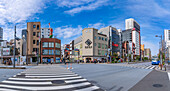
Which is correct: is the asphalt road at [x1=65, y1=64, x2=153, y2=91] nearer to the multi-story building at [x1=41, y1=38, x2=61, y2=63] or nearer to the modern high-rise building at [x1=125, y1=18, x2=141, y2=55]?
the multi-story building at [x1=41, y1=38, x2=61, y2=63]

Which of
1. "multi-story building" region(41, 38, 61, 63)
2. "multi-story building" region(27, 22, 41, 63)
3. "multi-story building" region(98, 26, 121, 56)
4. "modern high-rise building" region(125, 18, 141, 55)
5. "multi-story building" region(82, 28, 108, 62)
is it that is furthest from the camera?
"modern high-rise building" region(125, 18, 141, 55)

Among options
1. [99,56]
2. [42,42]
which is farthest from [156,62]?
[42,42]

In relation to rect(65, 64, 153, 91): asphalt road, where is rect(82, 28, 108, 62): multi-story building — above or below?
above

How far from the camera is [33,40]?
56156 millimetres

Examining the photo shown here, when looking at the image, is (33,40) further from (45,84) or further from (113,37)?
(113,37)

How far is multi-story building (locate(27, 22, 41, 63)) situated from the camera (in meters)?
54.8

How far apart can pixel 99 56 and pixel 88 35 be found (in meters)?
12.4

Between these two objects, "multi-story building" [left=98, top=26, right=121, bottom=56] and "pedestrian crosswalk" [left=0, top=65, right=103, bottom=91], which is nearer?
"pedestrian crosswalk" [left=0, top=65, right=103, bottom=91]

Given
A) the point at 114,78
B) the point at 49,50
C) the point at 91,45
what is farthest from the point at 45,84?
the point at 91,45

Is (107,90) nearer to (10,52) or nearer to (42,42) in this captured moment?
(42,42)

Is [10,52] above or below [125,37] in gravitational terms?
below

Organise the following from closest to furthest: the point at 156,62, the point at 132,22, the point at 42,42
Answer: the point at 156,62
the point at 42,42
the point at 132,22

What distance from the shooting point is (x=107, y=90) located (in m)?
7.47

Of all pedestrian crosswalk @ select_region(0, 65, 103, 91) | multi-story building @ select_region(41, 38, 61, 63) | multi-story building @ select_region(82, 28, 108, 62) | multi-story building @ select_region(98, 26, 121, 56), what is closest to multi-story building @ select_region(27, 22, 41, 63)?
multi-story building @ select_region(41, 38, 61, 63)
